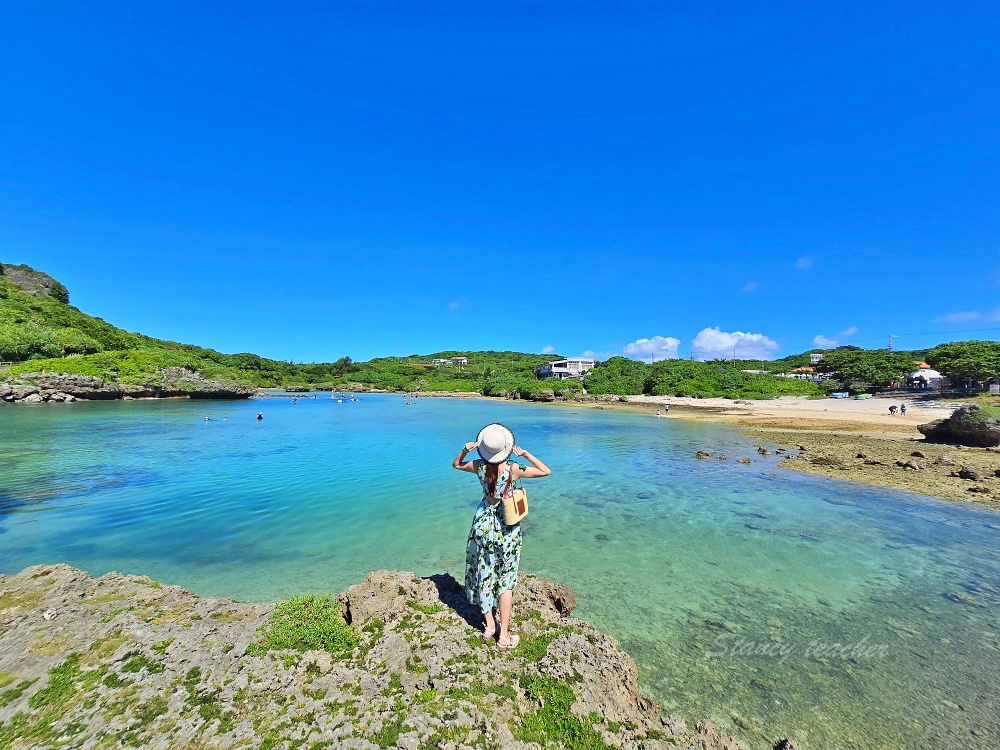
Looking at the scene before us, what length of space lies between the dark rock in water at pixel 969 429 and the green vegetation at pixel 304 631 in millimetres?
31348

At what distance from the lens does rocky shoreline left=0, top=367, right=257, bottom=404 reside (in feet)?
149

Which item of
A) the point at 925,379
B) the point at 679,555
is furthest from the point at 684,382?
the point at 679,555

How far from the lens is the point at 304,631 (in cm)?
421

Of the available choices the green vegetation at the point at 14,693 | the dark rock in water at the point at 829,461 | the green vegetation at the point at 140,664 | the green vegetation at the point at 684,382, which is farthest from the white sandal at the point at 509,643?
the green vegetation at the point at 684,382

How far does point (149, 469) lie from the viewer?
16.4m

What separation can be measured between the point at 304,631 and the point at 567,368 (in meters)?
110

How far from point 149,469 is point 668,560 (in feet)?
63.7

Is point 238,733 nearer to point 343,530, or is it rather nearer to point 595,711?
point 595,711

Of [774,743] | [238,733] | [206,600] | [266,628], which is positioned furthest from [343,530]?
[774,743]

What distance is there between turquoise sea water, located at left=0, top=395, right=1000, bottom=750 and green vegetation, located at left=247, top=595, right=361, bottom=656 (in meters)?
3.12

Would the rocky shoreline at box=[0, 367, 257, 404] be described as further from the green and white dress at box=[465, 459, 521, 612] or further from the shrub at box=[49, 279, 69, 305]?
the green and white dress at box=[465, 459, 521, 612]

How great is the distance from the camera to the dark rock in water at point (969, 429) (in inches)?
821

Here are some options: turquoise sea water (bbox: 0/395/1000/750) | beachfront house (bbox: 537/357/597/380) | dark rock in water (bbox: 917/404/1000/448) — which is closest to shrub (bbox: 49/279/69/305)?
turquoise sea water (bbox: 0/395/1000/750)

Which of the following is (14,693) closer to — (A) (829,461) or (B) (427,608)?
(B) (427,608)
